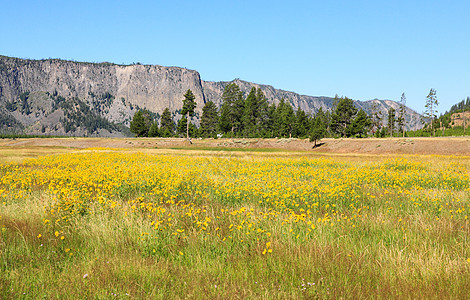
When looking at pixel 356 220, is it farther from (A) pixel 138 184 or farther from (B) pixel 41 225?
(A) pixel 138 184

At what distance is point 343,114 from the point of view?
3612 inches

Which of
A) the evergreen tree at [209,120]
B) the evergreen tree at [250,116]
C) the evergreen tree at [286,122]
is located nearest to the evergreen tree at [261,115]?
the evergreen tree at [250,116]

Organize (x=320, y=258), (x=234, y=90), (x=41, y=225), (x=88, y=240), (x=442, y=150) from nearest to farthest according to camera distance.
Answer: (x=320, y=258) < (x=88, y=240) < (x=41, y=225) < (x=442, y=150) < (x=234, y=90)

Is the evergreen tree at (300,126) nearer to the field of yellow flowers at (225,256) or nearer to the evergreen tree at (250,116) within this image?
the evergreen tree at (250,116)

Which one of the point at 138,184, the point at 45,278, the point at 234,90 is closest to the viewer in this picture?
the point at 45,278

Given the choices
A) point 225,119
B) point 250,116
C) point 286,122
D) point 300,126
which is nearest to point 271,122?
point 250,116

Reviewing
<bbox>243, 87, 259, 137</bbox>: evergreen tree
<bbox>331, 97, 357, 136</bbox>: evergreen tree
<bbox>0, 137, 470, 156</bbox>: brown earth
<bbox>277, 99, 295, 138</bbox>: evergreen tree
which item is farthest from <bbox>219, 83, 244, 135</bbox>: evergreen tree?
<bbox>331, 97, 357, 136</bbox>: evergreen tree

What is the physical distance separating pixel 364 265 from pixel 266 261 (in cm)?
144

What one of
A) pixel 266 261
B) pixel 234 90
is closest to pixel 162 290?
pixel 266 261

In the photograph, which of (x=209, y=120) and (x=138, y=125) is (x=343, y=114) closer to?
(x=209, y=120)

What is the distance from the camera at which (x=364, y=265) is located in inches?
168

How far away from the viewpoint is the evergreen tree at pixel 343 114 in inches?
3595

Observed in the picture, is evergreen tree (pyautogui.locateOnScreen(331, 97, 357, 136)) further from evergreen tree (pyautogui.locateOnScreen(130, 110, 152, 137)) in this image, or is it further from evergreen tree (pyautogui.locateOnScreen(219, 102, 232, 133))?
evergreen tree (pyautogui.locateOnScreen(130, 110, 152, 137))

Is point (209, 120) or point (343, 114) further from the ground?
point (343, 114)
